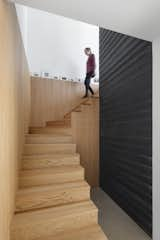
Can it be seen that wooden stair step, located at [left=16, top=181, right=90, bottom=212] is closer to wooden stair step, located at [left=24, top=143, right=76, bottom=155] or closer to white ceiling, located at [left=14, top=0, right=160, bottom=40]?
wooden stair step, located at [left=24, top=143, right=76, bottom=155]

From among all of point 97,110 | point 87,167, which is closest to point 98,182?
point 87,167

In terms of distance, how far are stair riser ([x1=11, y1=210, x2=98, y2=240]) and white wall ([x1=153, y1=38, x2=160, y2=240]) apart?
2.22 ft

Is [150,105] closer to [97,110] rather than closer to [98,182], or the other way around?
[97,110]

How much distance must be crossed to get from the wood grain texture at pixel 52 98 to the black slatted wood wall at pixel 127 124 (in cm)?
142

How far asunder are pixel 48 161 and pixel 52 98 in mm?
2453

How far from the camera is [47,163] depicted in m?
2.57

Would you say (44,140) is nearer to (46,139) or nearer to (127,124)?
(46,139)

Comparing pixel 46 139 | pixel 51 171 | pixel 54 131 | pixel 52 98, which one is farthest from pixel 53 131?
pixel 52 98

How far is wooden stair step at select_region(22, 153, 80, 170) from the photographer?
2.49 m

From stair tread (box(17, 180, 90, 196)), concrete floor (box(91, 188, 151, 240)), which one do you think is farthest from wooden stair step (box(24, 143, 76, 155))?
concrete floor (box(91, 188, 151, 240))

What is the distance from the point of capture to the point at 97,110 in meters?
3.78

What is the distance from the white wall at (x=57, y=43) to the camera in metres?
4.56

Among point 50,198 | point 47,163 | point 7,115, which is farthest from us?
point 47,163

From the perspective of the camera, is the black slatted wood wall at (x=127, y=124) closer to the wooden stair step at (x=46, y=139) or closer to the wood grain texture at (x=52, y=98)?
the wooden stair step at (x=46, y=139)
